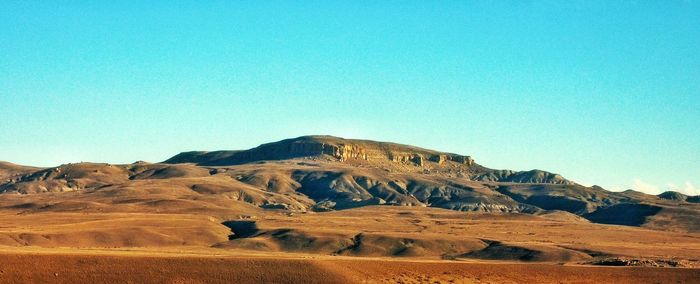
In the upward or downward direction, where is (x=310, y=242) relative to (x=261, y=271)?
upward

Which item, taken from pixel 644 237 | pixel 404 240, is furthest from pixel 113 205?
pixel 644 237

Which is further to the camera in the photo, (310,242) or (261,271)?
(310,242)

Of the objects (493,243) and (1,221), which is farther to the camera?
(1,221)

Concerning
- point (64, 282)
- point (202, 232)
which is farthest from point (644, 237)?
point (64, 282)

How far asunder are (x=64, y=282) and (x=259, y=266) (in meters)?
11.7

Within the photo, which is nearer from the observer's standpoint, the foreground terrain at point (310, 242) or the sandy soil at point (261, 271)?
the sandy soil at point (261, 271)

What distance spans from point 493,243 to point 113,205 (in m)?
81.5

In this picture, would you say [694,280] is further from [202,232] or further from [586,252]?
[202,232]

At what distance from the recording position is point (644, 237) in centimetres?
12462

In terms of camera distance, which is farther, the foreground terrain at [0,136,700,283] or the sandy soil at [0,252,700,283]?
the foreground terrain at [0,136,700,283]

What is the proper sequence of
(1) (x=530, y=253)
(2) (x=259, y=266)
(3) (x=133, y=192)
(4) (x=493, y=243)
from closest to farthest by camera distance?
(2) (x=259, y=266) < (1) (x=530, y=253) < (4) (x=493, y=243) < (3) (x=133, y=192)

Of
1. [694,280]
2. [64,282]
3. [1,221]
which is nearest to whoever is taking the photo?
[64,282]

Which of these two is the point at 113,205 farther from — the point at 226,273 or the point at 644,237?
the point at 226,273

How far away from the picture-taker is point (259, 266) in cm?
5366
